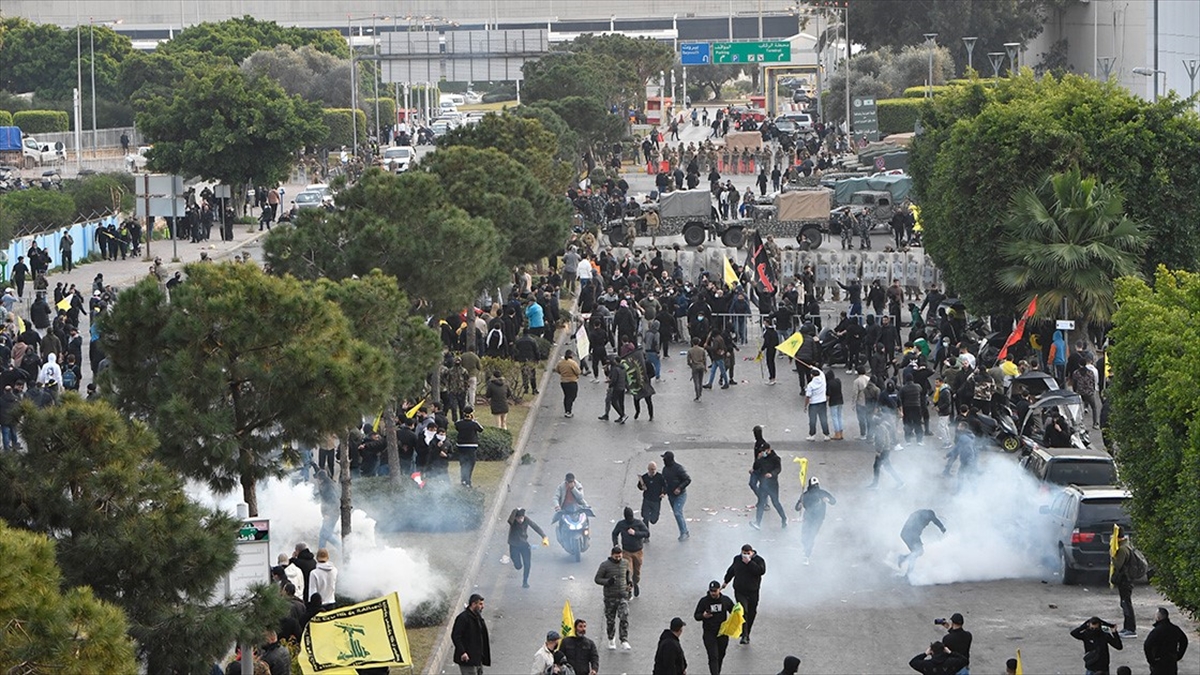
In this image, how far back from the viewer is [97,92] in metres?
115

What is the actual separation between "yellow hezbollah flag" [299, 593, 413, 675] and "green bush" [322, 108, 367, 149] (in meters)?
80.9

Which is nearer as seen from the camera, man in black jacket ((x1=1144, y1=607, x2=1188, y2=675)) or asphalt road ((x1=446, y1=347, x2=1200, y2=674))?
man in black jacket ((x1=1144, y1=607, x2=1188, y2=675))

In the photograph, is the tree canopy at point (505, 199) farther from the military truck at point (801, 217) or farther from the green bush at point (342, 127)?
the green bush at point (342, 127)

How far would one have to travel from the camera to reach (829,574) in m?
22.2

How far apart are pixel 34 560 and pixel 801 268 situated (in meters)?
32.8

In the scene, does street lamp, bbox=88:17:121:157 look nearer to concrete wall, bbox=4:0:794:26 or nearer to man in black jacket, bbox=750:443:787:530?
concrete wall, bbox=4:0:794:26

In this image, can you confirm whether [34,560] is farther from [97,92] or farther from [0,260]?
[97,92]

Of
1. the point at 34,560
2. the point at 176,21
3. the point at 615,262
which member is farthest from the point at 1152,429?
the point at 176,21

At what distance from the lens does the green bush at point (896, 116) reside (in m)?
87.2

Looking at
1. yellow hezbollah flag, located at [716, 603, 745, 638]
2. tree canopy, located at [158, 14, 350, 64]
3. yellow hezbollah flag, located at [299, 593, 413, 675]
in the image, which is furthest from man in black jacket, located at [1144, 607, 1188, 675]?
tree canopy, located at [158, 14, 350, 64]

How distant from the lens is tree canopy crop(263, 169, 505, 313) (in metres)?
24.5

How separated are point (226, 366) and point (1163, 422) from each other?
26.0 feet

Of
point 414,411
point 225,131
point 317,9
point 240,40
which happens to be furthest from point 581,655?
point 317,9

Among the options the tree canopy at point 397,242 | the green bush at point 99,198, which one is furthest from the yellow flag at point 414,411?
the green bush at point 99,198
